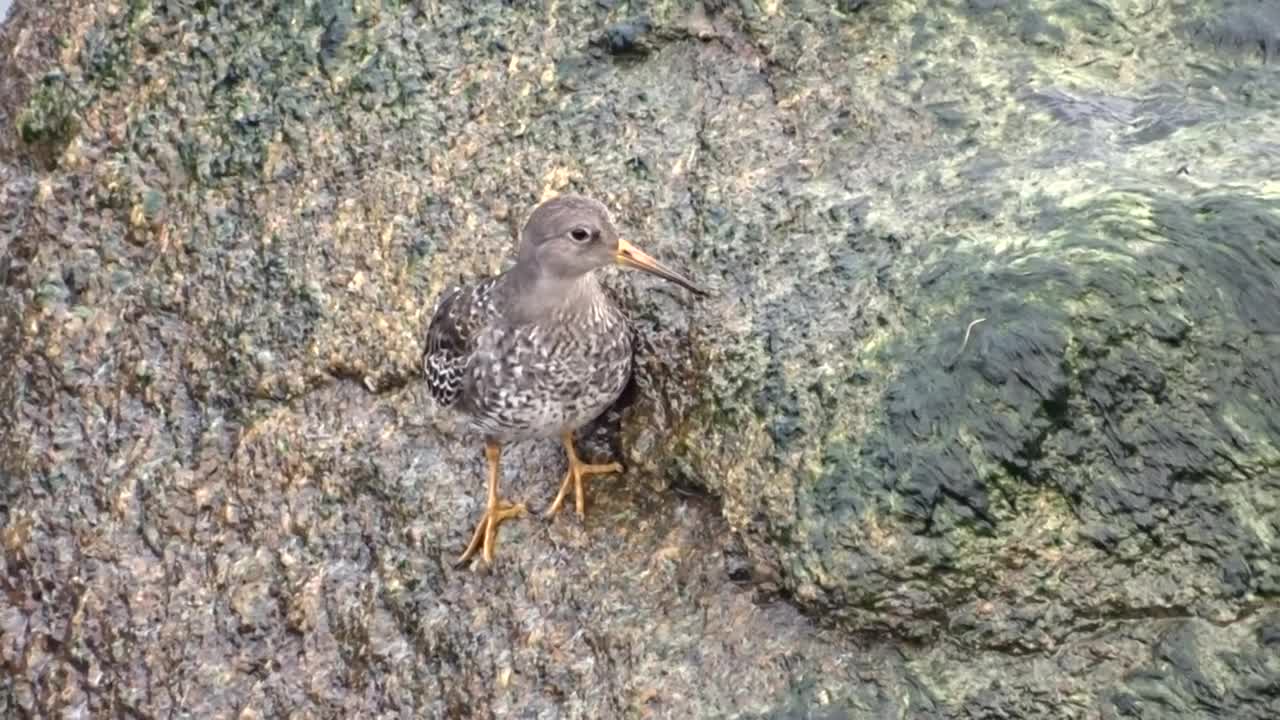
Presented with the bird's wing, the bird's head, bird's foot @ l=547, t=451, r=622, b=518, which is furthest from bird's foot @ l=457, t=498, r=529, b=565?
the bird's head

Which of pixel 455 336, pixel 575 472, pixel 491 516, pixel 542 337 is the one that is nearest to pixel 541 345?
pixel 542 337

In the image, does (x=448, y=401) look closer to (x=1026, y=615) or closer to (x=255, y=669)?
(x=255, y=669)

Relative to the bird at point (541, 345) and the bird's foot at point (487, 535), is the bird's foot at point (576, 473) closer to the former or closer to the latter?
the bird at point (541, 345)

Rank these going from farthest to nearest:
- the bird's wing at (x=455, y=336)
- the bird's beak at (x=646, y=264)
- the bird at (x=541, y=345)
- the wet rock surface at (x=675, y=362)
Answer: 1. the bird's wing at (x=455, y=336)
2. the bird at (x=541, y=345)
3. the bird's beak at (x=646, y=264)
4. the wet rock surface at (x=675, y=362)

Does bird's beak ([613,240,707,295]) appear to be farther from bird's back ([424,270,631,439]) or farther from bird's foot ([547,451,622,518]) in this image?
bird's foot ([547,451,622,518])

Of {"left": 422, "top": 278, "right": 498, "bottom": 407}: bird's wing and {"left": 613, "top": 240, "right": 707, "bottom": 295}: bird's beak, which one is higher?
{"left": 613, "top": 240, "right": 707, "bottom": 295}: bird's beak

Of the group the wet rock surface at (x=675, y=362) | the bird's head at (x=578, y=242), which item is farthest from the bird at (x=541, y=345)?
the wet rock surface at (x=675, y=362)
